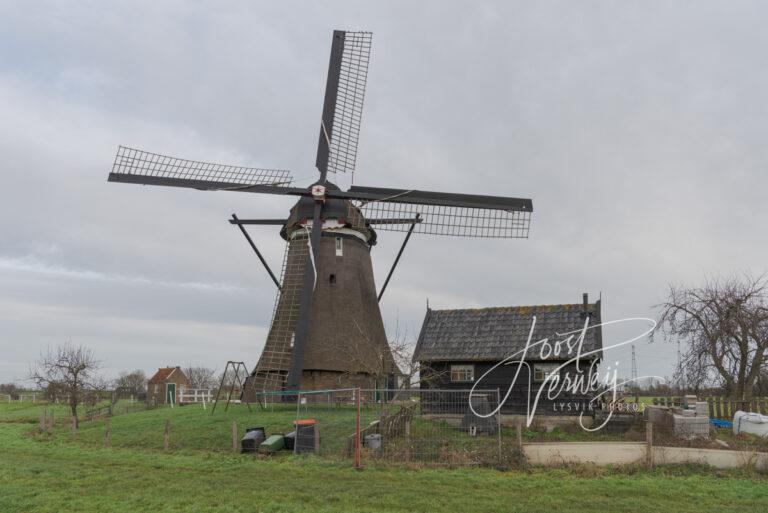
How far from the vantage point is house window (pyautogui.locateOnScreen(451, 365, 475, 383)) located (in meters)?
22.4

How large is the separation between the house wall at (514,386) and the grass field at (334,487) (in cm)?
731

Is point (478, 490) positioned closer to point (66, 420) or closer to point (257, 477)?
point (257, 477)

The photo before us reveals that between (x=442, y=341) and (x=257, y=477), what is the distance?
1163 centimetres

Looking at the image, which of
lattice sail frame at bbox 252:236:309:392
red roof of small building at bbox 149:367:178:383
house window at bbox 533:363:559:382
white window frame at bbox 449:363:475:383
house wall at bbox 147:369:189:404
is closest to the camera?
house window at bbox 533:363:559:382

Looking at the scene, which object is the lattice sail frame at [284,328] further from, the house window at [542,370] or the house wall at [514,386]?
the house window at [542,370]

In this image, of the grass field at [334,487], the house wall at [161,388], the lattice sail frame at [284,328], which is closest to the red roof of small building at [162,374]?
the house wall at [161,388]

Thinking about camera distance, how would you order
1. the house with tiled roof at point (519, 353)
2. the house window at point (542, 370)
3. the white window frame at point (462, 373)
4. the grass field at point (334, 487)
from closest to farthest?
the grass field at point (334, 487) → the house with tiled roof at point (519, 353) → the house window at point (542, 370) → the white window frame at point (462, 373)

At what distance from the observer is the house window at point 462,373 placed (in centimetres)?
2239

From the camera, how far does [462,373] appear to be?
2250cm

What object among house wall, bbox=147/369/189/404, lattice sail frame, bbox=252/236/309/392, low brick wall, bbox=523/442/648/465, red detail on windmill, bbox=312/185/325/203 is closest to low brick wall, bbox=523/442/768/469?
low brick wall, bbox=523/442/648/465

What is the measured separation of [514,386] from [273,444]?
962 centimetres

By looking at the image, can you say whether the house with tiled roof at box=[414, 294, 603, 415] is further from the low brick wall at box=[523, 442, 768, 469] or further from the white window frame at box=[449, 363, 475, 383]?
the low brick wall at box=[523, 442, 768, 469]

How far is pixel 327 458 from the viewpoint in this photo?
583 inches

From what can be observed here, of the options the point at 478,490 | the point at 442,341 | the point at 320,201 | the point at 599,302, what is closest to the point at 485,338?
the point at 442,341
